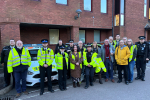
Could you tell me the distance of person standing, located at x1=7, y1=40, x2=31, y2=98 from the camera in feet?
13.8

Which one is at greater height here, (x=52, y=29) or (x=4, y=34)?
(x=52, y=29)

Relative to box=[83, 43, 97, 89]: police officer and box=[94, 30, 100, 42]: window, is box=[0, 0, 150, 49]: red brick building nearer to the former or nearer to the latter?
box=[94, 30, 100, 42]: window

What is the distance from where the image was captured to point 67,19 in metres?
10.0

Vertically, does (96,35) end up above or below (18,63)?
above

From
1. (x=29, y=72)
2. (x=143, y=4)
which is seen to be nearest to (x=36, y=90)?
(x=29, y=72)

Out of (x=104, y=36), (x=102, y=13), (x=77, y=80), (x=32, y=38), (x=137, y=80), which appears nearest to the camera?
(x=77, y=80)

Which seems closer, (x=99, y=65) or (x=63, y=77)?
(x=63, y=77)

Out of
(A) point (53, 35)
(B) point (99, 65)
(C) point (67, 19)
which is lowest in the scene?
(B) point (99, 65)

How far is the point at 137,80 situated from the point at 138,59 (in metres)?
1.02

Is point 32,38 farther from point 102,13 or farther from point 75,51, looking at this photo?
point 102,13

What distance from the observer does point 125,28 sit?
13.6 m

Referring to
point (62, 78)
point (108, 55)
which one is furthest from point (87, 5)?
point (62, 78)

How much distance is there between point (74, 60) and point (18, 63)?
211 centimetres

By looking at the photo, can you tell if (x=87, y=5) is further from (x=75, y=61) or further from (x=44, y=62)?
(x=44, y=62)
